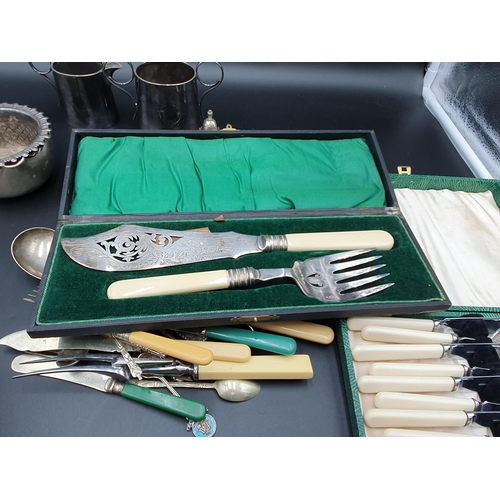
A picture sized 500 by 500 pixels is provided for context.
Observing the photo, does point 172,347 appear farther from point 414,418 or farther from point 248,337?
point 414,418

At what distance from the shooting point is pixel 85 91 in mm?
1404

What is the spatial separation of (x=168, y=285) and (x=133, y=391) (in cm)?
23

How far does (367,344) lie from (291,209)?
423 millimetres

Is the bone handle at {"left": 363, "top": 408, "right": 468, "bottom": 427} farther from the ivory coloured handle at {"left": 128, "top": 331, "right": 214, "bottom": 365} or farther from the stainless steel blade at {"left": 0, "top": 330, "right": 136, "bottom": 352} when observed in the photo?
the stainless steel blade at {"left": 0, "top": 330, "right": 136, "bottom": 352}

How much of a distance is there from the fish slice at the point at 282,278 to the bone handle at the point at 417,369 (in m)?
0.16

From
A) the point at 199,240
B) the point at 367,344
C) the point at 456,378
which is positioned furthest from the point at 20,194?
the point at 456,378

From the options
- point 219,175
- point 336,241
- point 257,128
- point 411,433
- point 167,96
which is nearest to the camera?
point 411,433

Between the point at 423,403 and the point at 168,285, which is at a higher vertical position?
the point at 168,285

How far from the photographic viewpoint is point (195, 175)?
120 centimetres

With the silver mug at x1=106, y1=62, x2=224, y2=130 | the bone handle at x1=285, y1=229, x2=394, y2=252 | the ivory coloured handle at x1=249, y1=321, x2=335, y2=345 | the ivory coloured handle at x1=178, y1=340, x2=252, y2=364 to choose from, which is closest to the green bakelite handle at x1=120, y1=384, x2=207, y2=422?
the ivory coloured handle at x1=178, y1=340, x2=252, y2=364

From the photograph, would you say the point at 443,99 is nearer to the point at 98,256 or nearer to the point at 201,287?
the point at 201,287

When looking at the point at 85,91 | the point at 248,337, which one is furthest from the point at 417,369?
the point at 85,91

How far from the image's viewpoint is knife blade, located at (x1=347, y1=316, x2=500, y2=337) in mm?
937

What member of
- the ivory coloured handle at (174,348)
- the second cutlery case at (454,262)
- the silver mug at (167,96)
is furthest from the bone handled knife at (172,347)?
the silver mug at (167,96)
